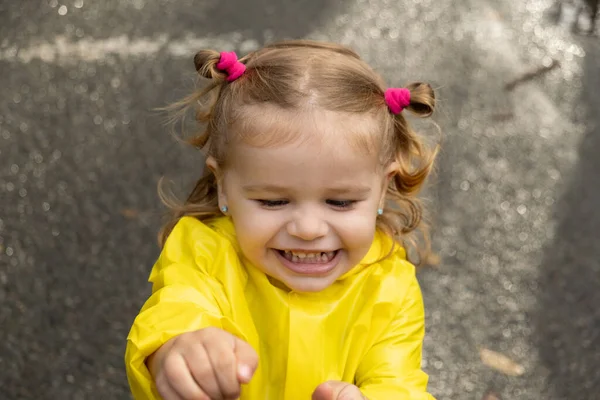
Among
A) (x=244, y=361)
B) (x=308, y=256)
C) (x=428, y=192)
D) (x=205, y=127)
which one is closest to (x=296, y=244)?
(x=308, y=256)

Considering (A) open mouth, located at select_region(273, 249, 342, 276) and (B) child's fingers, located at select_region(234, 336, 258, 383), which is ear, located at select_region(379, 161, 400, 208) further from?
(B) child's fingers, located at select_region(234, 336, 258, 383)

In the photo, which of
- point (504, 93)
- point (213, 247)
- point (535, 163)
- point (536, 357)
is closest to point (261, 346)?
point (213, 247)

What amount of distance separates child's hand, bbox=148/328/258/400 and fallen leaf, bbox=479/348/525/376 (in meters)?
1.54

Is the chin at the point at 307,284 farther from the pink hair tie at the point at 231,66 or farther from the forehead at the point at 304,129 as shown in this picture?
the pink hair tie at the point at 231,66

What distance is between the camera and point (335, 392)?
6.04ft

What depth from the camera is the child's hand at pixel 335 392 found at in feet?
5.94

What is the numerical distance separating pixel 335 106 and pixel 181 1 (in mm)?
2315

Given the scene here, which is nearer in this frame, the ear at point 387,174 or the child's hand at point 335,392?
the child's hand at point 335,392

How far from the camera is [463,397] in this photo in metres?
3.01

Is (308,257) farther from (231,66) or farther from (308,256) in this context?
(231,66)

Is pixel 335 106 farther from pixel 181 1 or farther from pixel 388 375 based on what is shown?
pixel 181 1

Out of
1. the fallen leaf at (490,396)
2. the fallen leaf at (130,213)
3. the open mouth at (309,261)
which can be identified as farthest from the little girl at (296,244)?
the fallen leaf at (130,213)

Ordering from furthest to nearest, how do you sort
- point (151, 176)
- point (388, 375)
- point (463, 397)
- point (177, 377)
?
1. point (151, 176)
2. point (463, 397)
3. point (388, 375)
4. point (177, 377)

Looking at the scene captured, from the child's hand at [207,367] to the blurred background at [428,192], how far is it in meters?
1.20
